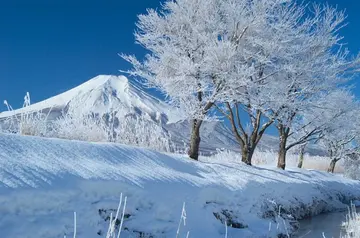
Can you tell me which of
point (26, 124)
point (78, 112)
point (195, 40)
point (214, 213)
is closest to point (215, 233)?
point (214, 213)

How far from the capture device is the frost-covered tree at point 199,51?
1303 centimetres

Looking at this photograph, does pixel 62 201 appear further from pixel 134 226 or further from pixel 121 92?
pixel 121 92

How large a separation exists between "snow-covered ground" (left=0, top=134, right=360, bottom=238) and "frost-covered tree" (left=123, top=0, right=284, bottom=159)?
2.93 m

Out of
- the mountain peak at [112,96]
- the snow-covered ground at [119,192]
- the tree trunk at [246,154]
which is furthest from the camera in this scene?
the mountain peak at [112,96]

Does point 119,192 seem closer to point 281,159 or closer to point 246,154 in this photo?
point 246,154

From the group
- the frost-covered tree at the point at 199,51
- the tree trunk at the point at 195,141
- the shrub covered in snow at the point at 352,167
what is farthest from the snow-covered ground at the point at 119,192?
the shrub covered in snow at the point at 352,167

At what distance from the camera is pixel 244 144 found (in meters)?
16.1

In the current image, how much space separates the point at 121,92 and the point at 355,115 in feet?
271

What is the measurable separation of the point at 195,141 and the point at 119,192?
664 cm

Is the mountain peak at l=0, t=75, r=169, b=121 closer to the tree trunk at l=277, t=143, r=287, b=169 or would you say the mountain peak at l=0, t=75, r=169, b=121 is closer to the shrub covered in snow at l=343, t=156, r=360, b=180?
the shrub covered in snow at l=343, t=156, r=360, b=180

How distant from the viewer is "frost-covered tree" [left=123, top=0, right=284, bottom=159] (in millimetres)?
13031

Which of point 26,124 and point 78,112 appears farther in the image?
point 78,112

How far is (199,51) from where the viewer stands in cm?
1389

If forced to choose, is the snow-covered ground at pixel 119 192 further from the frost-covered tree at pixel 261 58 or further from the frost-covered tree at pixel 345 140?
the frost-covered tree at pixel 345 140
